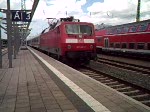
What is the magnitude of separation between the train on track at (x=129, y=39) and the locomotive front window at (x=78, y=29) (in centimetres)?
518

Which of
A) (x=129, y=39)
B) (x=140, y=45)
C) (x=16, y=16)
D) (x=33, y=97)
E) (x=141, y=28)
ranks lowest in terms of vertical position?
(x=33, y=97)

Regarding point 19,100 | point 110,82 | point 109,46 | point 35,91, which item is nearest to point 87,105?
point 19,100

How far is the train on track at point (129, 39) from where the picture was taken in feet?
75.4

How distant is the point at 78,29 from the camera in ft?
63.1

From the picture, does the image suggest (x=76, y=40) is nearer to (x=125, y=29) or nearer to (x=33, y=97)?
(x=125, y=29)

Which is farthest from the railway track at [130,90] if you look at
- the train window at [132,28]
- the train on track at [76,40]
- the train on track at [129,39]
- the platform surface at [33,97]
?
the train window at [132,28]

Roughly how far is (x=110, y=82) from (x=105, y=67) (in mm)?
5503

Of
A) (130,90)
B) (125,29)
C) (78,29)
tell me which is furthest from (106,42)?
(130,90)

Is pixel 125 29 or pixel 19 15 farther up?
pixel 19 15

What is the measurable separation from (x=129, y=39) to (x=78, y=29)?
8242 mm

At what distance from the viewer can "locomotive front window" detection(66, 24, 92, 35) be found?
1909cm

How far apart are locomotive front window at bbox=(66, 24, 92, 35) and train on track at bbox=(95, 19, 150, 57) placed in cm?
518

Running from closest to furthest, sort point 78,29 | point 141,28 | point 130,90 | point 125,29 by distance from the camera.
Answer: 1. point 130,90
2. point 78,29
3. point 141,28
4. point 125,29

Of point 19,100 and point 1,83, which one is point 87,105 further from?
point 1,83
